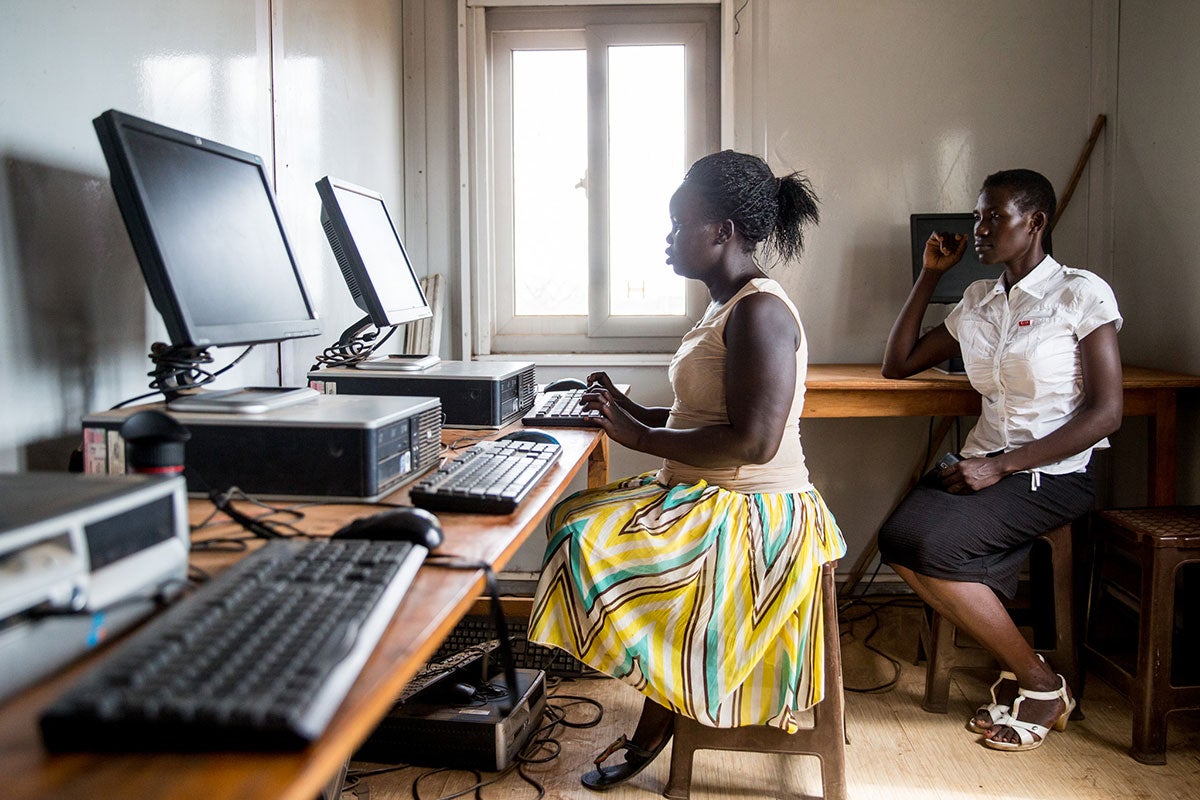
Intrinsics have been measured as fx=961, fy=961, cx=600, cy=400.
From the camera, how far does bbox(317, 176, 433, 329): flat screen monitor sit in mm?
1910

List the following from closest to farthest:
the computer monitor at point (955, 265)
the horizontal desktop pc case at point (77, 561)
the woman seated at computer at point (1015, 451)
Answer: the horizontal desktop pc case at point (77, 561)
the woman seated at computer at point (1015, 451)
the computer monitor at point (955, 265)

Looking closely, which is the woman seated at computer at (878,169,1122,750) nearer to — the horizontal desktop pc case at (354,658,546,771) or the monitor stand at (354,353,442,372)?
the horizontal desktop pc case at (354,658,546,771)

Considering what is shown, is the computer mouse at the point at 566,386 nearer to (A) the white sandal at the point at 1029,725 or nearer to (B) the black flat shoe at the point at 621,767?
(B) the black flat shoe at the point at 621,767

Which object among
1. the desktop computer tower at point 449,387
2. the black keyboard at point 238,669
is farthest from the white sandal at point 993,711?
the black keyboard at point 238,669

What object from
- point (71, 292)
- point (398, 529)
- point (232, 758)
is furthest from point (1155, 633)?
point (71, 292)

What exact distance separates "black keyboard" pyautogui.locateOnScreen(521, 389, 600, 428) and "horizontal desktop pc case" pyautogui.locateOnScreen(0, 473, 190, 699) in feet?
3.66

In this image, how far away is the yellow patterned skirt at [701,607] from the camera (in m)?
1.79

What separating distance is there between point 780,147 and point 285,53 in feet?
5.46

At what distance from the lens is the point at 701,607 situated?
180 centimetres

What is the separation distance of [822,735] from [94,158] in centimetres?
170

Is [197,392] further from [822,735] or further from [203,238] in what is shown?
[822,735]

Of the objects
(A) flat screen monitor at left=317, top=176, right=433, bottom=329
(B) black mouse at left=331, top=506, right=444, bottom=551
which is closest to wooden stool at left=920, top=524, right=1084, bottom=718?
(A) flat screen monitor at left=317, top=176, right=433, bottom=329

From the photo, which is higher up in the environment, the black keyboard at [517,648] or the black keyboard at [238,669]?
the black keyboard at [238,669]

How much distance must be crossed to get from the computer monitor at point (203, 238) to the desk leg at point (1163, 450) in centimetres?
226
